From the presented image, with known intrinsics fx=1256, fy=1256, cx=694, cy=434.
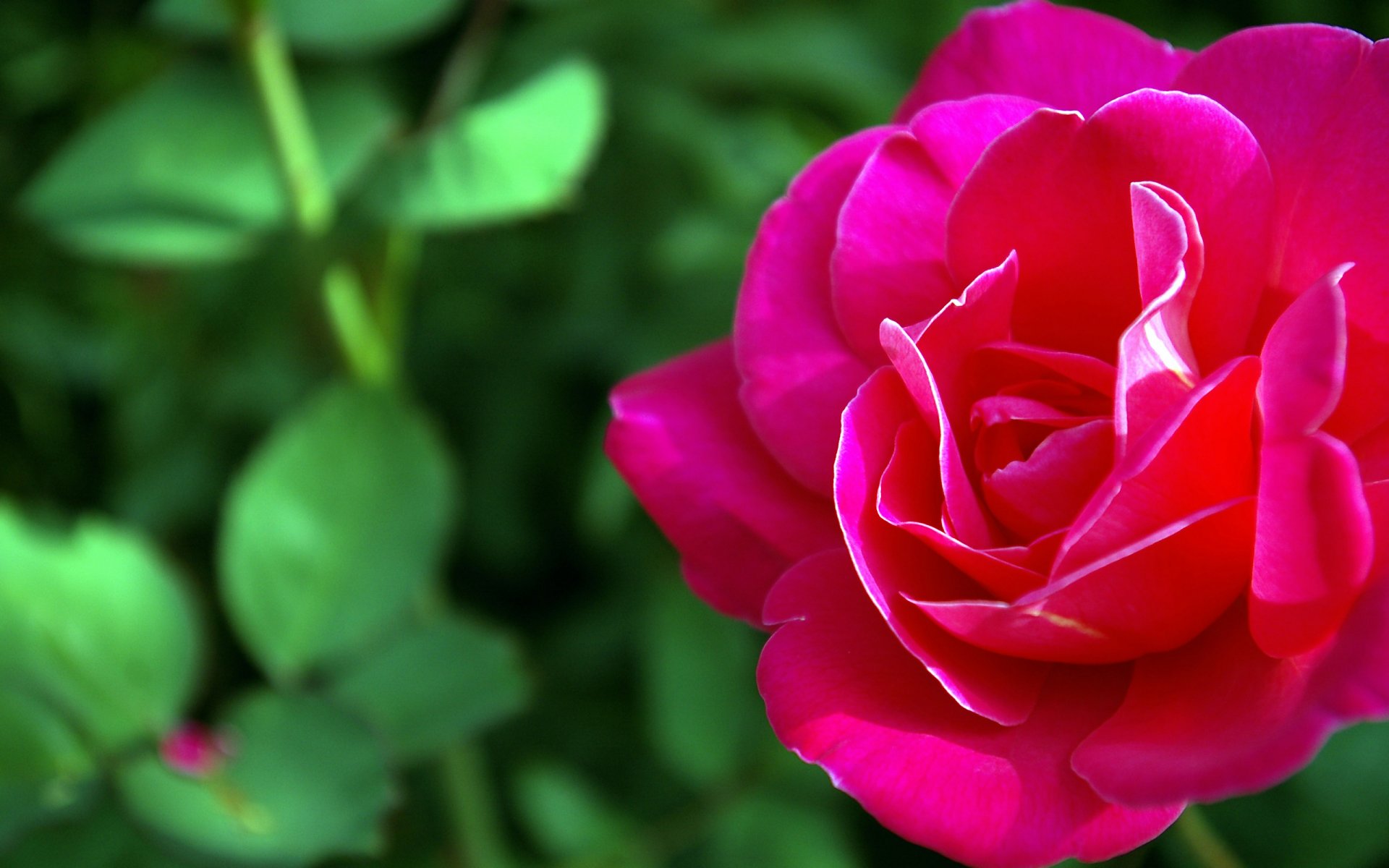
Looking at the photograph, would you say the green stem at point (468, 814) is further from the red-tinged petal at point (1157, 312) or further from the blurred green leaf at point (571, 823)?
the red-tinged petal at point (1157, 312)

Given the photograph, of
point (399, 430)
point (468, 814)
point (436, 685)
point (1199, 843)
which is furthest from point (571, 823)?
point (1199, 843)

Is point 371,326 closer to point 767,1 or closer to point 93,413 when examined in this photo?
point 767,1

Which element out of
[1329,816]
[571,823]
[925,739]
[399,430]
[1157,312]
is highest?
[1157,312]

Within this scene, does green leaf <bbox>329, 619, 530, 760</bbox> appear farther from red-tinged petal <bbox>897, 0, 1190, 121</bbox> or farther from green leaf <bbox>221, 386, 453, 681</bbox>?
red-tinged petal <bbox>897, 0, 1190, 121</bbox>

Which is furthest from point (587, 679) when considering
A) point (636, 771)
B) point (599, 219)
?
point (599, 219)

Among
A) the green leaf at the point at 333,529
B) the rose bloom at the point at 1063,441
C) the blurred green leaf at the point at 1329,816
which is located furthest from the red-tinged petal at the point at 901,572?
the green leaf at the point at 333,529

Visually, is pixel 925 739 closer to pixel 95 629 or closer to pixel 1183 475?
pixel 1183 475

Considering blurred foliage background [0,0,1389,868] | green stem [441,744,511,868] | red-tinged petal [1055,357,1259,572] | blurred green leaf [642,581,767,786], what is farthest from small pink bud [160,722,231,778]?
red-tinged petal [1055,357,1259,572]
